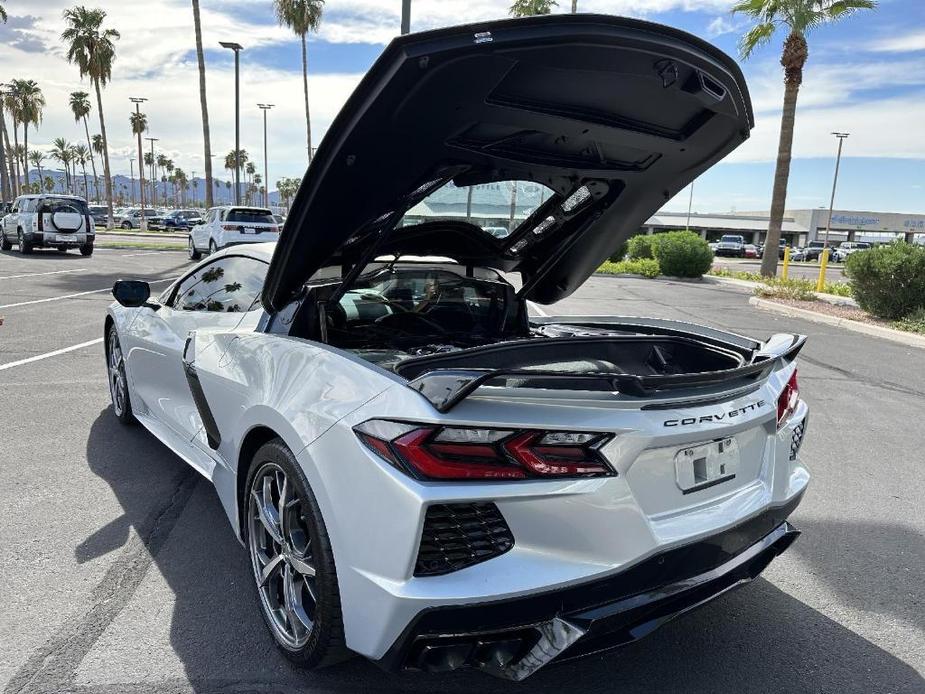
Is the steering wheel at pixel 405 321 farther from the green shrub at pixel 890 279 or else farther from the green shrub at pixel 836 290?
the green shrub at pixel 836 290

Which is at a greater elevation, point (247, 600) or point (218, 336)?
point (218, 336)

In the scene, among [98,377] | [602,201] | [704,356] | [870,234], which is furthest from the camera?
[870,234]

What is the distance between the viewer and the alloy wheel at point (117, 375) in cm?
495

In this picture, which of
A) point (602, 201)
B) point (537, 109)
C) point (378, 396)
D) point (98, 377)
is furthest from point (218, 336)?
point (98, 377)

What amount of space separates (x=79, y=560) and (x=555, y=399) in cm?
250

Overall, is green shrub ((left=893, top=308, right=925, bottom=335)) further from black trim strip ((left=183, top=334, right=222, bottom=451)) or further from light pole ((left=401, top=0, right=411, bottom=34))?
black trim strip ((left=183, top=334, right=222, bottom=451))

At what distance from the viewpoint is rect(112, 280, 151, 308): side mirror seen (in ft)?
13.6

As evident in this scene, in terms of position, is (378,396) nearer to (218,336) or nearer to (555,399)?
(555,399)

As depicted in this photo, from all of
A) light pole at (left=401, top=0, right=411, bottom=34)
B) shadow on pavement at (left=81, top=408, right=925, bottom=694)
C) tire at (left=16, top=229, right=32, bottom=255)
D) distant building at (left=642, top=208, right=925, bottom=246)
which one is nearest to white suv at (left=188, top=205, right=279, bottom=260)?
tire at (left=16, top=229, right=32, bottom=255)

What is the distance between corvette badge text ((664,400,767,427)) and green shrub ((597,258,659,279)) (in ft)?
69.6

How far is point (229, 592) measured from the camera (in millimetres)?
2918

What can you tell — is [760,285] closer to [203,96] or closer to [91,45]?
[203,96]

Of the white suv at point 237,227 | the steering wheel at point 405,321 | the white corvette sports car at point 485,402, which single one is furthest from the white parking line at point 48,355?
the white suv at point 237,227

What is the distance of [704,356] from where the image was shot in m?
3.11
